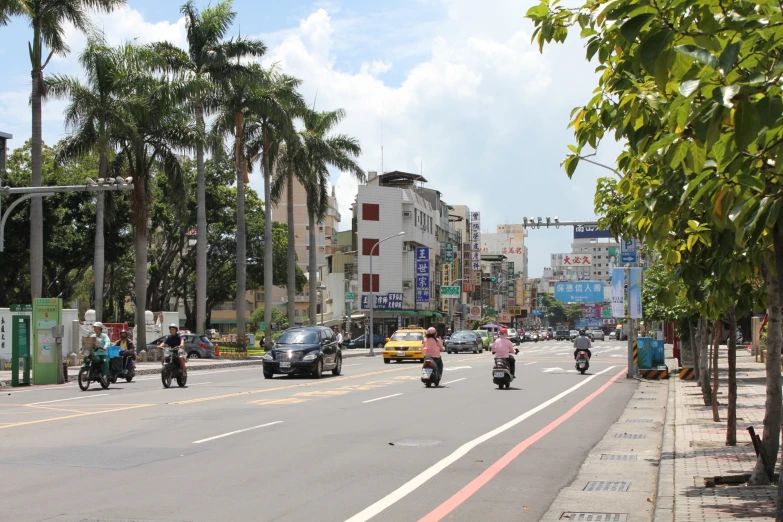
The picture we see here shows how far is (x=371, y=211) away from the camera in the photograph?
8956cm

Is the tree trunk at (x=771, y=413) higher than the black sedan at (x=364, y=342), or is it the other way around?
the tree trunk at (x=771, y=413)

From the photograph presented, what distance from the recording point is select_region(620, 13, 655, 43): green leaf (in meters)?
4.21

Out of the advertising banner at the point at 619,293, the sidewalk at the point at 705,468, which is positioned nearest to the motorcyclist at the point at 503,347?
the sidewalk at the point at 705,468

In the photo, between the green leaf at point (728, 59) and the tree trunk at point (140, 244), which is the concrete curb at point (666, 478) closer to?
the green leaf at point (728, 59)

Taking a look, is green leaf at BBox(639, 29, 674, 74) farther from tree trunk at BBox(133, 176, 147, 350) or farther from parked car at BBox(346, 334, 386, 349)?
parked car at BBox(346, 334, 386, 349)

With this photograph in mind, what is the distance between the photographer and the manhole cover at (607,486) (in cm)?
1020

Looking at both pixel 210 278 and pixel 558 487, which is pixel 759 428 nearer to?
pixel 558 487

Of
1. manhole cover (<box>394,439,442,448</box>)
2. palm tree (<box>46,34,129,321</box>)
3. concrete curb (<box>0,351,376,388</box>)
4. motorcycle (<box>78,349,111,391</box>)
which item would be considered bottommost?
concrete curb (<box>0,351,376,388</box>)

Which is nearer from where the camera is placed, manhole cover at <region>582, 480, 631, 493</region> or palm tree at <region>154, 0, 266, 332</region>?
manhole cover at <region>582, 480, 631, 493</region>

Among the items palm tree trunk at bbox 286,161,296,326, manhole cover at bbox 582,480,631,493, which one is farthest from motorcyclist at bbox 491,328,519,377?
palm tree trunk at bbox 286,161,296,326

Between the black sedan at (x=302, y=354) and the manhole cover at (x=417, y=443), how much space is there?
15.0m

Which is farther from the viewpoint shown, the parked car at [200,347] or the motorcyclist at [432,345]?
the parked car at [200,347]

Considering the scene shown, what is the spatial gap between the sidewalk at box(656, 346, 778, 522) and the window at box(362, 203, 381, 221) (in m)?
69.9

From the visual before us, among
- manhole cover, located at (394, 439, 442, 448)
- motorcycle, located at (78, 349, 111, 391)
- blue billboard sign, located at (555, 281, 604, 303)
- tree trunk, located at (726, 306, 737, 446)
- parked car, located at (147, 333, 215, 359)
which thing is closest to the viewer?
tree trunk, located at (726, 306, 737, 446)
